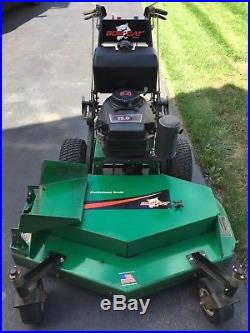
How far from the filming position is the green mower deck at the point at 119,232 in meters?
2.18

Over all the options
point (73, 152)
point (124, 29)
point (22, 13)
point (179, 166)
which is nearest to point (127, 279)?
point (179, 166)

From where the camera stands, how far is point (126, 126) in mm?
2461

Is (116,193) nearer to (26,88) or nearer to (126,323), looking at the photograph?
(126,323)

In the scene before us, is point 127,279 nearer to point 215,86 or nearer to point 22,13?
point 215,86

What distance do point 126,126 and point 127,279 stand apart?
3.00ft

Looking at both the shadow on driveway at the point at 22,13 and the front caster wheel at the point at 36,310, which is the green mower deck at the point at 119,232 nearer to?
the front caster wheel at the point at 36,310

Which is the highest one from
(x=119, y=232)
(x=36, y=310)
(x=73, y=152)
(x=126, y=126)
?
(x=126, y=126)

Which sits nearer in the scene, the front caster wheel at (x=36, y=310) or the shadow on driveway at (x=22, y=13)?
the front caster wheel at (x=36, y=310)

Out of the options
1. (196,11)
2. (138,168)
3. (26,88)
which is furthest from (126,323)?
(196,11)

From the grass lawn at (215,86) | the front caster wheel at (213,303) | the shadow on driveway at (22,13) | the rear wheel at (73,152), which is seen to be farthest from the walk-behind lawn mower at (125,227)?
the shadow on driveway at (22,13)

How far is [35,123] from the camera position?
424 cm

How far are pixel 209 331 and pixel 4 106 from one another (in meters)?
3.40

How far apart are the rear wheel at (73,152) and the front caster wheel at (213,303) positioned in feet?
4.24

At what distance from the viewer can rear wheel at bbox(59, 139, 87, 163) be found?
2.96m
